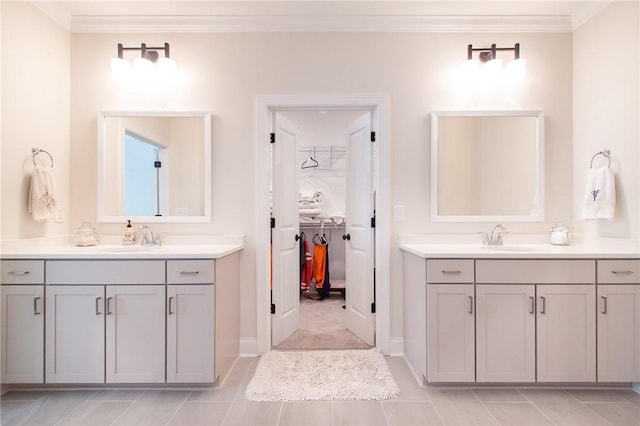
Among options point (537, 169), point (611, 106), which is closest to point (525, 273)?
point (537, 169)

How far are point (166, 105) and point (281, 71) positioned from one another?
100cm

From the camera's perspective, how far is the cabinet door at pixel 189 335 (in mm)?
2057

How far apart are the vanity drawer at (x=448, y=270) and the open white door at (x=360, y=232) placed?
0.75m

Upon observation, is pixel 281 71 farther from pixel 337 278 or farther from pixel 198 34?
pixel 337 278

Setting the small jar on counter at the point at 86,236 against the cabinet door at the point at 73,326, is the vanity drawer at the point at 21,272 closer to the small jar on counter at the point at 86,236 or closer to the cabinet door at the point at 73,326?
the cabinet door at the point at 73,326

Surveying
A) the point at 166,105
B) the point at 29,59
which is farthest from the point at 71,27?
the point at 166,105

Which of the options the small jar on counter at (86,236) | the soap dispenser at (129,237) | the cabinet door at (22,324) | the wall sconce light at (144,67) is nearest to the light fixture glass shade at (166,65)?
the wall sconce light at (144,67)

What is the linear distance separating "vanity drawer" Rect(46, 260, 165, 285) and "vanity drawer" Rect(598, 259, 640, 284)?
9.43ft

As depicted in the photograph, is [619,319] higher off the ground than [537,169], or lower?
lower

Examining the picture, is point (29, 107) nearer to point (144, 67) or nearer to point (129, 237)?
point (144, 67)

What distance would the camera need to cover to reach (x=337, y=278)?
4785 mm

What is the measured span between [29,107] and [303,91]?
2.00m

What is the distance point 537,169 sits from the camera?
2.67 m

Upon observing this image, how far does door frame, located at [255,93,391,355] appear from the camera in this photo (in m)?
2.65
